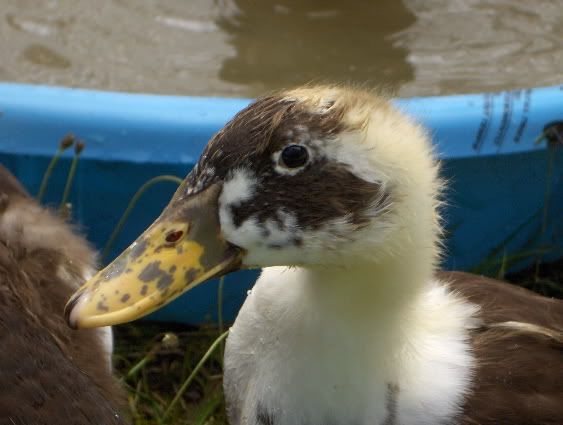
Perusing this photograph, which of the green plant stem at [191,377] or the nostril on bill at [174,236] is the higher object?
the nostril on bill at [174,236]

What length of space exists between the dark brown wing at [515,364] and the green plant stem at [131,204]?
2.29 feet

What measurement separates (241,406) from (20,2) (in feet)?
6.24

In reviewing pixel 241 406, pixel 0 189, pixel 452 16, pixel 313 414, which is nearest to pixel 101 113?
pixel 0 189

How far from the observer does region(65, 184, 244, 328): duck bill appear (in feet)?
3.86

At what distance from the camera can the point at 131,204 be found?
6.57 feet

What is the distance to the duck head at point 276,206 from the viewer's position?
118cm

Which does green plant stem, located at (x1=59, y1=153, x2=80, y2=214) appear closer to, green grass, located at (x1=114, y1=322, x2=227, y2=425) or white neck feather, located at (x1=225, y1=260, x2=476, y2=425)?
green grass, located at (x1=114, y1=322, x2=227, y2=425)

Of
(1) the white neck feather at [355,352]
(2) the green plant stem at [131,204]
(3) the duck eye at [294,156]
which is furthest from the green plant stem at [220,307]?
(3) the duck eye at [294,156]

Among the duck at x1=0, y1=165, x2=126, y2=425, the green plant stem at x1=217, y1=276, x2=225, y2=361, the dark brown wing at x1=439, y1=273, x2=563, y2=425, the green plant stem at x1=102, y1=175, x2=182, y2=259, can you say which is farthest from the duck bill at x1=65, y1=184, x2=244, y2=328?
the green plant stem at x1=217, y1=276, x2=225, y2=361

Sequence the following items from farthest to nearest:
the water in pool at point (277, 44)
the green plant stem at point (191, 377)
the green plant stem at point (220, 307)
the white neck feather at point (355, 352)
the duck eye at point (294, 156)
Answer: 1. the water in pool at point (277, 44)
2. the green plant stem at point (220, 307)
3. the green plant stem at point (191, 377)
4. the white neck feather at point (355, 352)
5. the duck eye at point (294, 156)

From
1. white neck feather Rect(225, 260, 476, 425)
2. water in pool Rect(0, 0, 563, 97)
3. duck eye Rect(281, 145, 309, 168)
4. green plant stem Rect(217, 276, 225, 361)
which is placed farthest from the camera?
water in pool Rect(0, 0, 563, 97)

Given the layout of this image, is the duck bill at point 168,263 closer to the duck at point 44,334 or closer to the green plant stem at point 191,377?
the duck at point 44,334

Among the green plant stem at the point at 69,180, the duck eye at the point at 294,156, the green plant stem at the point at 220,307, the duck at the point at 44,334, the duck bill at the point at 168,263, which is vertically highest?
the duck eye at the point at 294,156

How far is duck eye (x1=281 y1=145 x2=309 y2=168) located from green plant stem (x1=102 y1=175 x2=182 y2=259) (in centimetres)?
75
